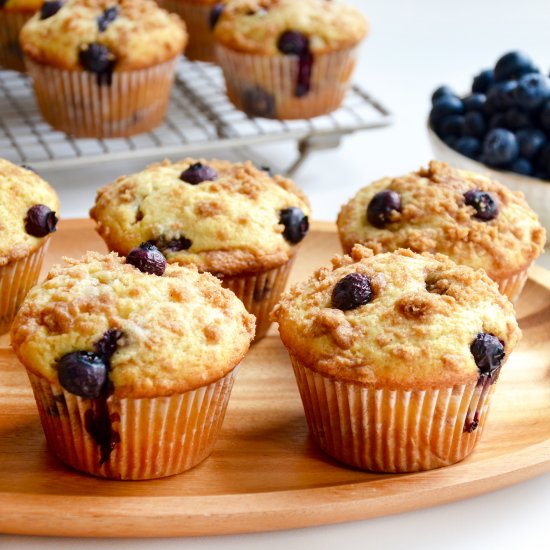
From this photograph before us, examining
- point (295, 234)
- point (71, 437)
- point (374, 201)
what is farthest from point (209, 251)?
point (71, 437)

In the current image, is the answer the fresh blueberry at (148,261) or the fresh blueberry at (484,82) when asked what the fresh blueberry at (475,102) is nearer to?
the fresh blueberry at (484,82)

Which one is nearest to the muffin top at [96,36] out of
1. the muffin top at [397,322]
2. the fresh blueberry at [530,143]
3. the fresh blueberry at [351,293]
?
the fresh blueberry at [530,143]

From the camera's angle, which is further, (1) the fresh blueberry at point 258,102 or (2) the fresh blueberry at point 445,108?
(1) the fresh blueberry at point 258,102

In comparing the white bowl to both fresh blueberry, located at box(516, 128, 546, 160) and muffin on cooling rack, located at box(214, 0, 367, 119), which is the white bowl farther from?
muffin on cooling rack, located at box(214, 0, 367, 119)

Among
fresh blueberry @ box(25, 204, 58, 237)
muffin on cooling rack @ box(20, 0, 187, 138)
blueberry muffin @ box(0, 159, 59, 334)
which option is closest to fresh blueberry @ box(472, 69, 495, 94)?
muffin on cooling rack @ box(20, 0, 187, 138)

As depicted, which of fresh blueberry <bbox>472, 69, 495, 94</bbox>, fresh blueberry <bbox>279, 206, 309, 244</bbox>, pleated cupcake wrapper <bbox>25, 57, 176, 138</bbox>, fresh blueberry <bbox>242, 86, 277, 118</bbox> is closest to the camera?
fresh blueberry <bbox>279, 206, 309, 244</bbox>

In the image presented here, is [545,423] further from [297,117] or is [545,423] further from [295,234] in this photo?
[297,117]

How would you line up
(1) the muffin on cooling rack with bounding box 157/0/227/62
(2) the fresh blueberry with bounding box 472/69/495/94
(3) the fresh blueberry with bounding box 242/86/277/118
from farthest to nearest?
1. (1) the muffin on cooling rack with bounding box 157/0/227/62
2. (3) the fresh blueberry with bounding box 242/86/277/118
3. (2) the fresh blueberry with bounding box 472/69/495/94
